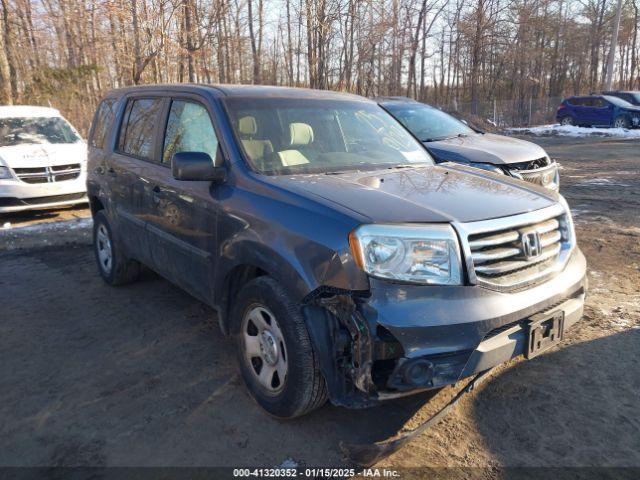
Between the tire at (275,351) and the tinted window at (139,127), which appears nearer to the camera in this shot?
the tire at (275,351)

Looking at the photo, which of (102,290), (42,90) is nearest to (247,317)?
(102,290)

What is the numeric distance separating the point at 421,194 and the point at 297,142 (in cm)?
105

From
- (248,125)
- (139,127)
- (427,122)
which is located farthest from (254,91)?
(427,122)

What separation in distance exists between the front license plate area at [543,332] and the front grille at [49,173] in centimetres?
801

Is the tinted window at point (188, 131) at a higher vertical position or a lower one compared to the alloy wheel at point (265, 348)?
higher

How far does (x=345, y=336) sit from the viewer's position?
2525 millimetres

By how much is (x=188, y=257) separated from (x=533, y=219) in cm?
229

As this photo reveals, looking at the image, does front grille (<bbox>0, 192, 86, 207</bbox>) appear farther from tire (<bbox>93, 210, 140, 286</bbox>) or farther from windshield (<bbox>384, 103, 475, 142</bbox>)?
windshield (<bbox>384, 103, 475, 142</bbox>)

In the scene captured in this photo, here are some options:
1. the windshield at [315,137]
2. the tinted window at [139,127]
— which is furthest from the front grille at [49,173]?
the windshield at [315,137]

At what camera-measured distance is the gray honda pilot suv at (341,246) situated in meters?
2.46

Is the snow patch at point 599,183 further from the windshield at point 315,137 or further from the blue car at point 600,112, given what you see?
the blue car at point 600,112

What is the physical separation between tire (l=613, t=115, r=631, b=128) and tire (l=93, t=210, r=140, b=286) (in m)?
26.3

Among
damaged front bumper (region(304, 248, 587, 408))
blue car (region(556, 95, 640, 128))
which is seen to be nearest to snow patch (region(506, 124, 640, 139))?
blue car (region(556, 95, 640, 128))

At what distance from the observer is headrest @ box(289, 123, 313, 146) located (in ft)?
11.9
